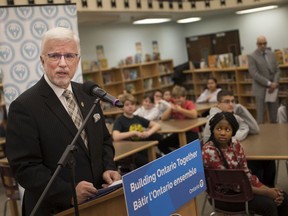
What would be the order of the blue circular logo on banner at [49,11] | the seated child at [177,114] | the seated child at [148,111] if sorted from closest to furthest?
the blue circular logo on banner at [49,11] → the seated child at [177,114] → the seated child at [148,111]

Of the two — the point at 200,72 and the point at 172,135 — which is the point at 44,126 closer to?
the point at 172,135

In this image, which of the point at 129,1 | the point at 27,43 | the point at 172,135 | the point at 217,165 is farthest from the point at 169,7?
the point at 217,165

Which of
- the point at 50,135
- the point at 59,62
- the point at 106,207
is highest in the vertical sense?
the point at 59,62

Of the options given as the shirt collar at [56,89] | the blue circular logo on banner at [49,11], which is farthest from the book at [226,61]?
the shirt collar at [56,89]

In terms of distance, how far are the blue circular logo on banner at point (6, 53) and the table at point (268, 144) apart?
2.57 m

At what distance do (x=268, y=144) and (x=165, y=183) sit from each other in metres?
2.14

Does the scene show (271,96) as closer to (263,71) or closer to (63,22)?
(263,71)

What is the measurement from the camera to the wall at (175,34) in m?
9.74

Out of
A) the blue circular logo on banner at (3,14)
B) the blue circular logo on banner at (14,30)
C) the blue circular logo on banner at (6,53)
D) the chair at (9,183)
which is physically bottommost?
the chair at (9,183)

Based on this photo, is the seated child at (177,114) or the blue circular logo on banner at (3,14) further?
the seated child at (177,114)

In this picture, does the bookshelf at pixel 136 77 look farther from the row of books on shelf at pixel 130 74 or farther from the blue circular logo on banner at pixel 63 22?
the blue circular logo on banner at pixel 63 22

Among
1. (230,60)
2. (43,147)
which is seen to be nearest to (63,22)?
(43,147)

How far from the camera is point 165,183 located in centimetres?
170

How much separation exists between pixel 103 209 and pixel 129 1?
6.28 m
